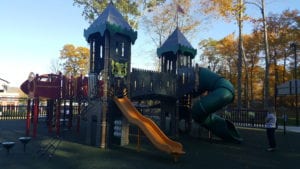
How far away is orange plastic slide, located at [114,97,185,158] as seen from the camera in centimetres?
916

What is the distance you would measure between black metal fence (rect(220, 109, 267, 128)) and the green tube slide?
870 cm

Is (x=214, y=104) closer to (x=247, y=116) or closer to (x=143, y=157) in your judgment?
(x=143, y=157)

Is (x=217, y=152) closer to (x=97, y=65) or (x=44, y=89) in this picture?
(x=97, y=65)

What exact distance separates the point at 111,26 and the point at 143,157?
5.54m

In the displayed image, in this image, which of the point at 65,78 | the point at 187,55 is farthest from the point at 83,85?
the point at 187,55

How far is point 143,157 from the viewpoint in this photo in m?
9.63

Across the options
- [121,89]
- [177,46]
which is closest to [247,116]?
[177,46]

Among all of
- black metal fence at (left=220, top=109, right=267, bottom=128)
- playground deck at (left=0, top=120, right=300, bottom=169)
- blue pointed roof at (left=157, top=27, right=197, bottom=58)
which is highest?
blue pointed roof at (left=157, top=27, right=197, bottom=58)

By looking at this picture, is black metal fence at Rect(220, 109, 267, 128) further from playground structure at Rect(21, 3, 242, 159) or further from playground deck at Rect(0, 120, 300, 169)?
playground deck at Rect(0, 120, 300, 169)

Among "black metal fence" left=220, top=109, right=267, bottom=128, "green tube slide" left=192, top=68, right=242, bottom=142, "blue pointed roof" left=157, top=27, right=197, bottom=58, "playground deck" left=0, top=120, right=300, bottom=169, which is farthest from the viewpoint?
"black metal fence" left=220, top=109, right=267, bottom=128

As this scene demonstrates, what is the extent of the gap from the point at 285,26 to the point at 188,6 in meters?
17.7

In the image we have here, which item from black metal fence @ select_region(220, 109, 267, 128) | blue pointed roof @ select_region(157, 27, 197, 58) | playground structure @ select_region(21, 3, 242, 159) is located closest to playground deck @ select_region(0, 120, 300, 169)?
playground structure @ select_region(21, 3, 242, 159)

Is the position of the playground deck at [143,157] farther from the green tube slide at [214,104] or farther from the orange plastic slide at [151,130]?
the green tube slide at [214,104]

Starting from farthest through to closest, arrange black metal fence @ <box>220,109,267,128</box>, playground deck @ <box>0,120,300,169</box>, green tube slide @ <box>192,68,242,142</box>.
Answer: black metal fence @ <box>220,109,267,128</box> → green tube slide @ <box>192,68,242,142</box> → playground deck @ <box>0,120,300,169</box>
